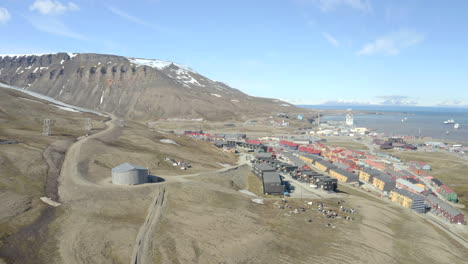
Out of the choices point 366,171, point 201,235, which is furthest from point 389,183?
point 201,235

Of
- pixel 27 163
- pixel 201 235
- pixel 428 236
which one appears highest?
pixel 27 163

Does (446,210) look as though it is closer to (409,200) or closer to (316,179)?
(409,200)

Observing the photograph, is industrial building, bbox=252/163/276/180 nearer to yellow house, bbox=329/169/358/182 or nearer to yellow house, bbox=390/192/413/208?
yellow house, bbox=329/169/358/182

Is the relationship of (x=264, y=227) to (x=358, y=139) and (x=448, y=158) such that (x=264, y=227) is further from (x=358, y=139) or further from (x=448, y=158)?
(x=358, y=139)

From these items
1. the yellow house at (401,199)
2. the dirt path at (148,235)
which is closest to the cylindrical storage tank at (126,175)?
the dirt path at (148,235)

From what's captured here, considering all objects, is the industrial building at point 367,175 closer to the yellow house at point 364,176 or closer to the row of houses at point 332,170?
the yellow house at point 364,176

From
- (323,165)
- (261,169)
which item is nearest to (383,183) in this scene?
(323,165)
